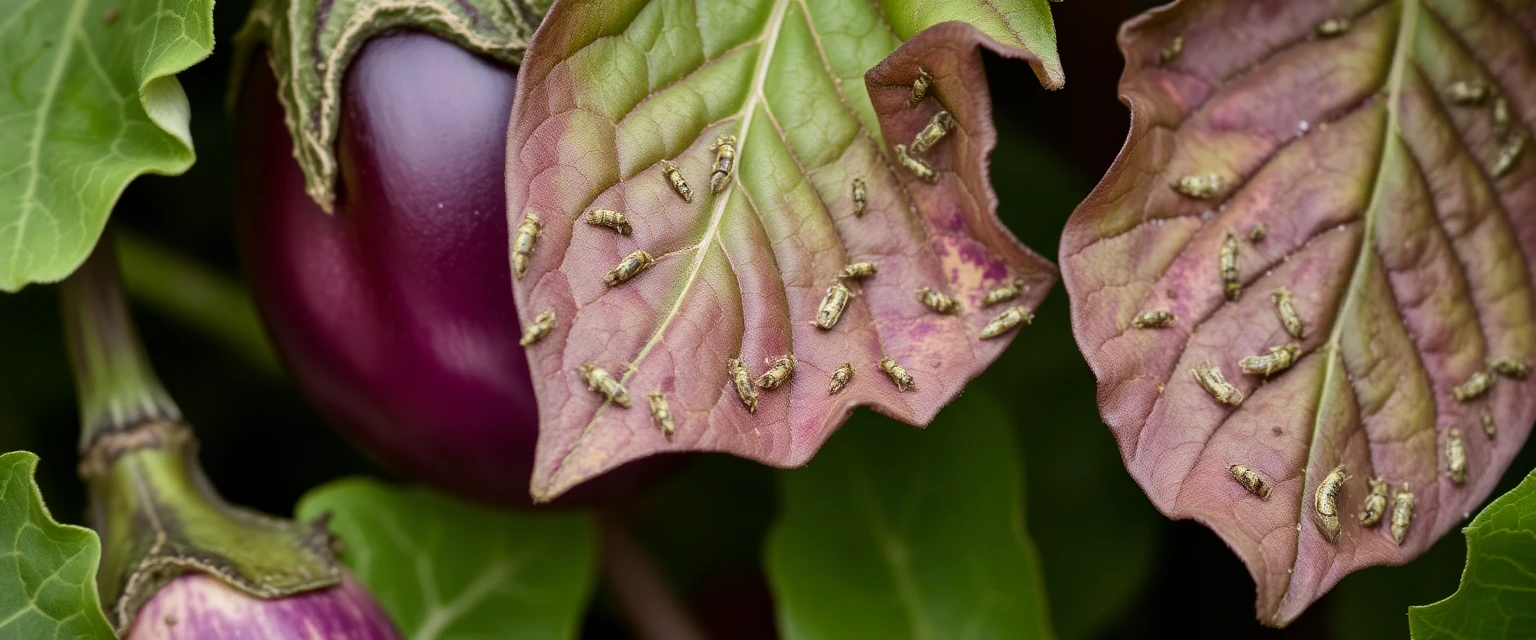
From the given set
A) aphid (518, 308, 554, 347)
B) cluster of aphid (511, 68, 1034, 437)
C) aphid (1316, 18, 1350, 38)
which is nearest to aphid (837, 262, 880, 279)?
cluster of aphid (511, 68, 1034, 437)

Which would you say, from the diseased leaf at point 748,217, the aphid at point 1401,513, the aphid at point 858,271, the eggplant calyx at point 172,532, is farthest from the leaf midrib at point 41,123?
the aphid at point 1401,513

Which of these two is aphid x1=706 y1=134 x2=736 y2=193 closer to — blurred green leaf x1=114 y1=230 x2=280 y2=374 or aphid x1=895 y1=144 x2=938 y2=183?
aphid x1=895 y1=144 x2=938 y2=183

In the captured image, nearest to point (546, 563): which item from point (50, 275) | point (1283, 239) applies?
point (50, 275)

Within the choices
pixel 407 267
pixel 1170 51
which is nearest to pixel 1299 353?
pixel 1170 51

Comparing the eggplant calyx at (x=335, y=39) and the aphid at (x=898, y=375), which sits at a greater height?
the eggplant calyx at (x=335, y=39)

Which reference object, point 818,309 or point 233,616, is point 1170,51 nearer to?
point 818,309

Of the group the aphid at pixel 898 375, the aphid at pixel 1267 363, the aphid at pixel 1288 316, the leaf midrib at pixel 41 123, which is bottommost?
the aphid at pixel 1267 363

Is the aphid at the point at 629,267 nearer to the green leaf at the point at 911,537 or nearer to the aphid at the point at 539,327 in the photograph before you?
the aphid at the point at 539,327
